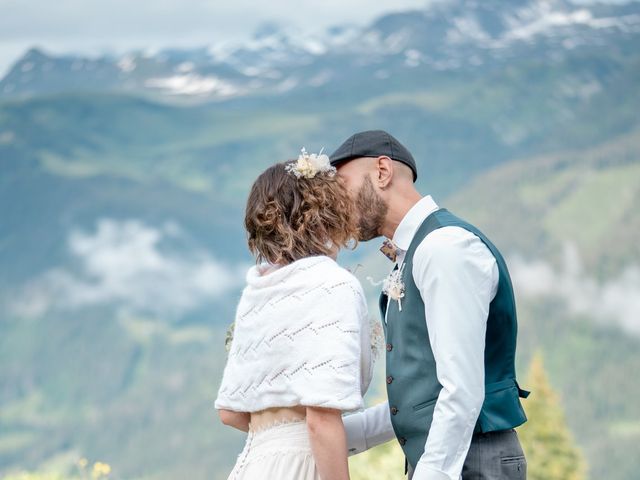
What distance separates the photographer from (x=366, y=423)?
3.04m

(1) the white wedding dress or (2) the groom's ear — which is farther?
(2) the groom's ear

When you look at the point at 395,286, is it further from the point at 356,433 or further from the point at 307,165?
the point at 356,433

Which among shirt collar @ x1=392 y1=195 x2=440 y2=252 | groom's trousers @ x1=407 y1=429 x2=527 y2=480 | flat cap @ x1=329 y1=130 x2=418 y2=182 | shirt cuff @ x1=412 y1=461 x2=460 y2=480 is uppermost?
flat cap @ x1=329 y1=130 x2=418 y2=182

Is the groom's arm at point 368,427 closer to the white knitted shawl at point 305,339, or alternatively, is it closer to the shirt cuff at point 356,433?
the shirt cuff at point 356,433

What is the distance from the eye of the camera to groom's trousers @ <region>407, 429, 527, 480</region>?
2.57 metres

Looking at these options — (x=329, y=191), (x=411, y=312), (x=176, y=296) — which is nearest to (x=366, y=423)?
(x=411, y=312)

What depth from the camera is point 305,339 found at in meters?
2.65

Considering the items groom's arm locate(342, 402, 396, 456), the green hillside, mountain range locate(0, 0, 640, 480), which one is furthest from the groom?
the green hillside

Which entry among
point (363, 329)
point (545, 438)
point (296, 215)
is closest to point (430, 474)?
point (363, 329)

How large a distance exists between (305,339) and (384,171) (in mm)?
511

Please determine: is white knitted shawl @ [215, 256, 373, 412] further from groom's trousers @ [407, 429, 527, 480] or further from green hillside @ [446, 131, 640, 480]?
green hillside @ [446, 131, 640, 480]

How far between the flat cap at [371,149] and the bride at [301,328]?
3.3 inches

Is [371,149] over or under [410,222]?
over

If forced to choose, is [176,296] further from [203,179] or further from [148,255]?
[203,179]
